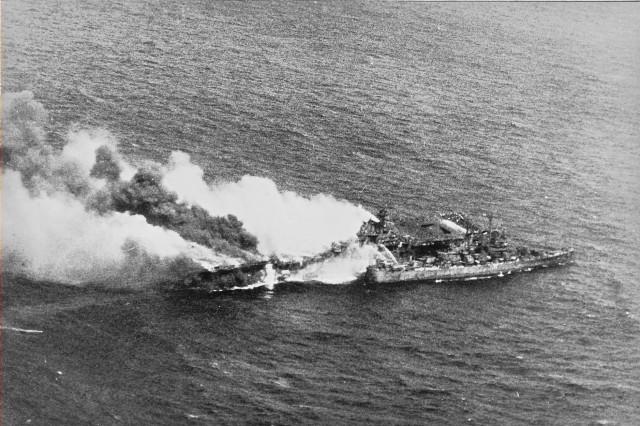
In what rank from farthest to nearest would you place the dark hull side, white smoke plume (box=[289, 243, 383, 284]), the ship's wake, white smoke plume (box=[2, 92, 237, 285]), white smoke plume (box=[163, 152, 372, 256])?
1. white smoke plume (box=[163, 152, 372, 256])
2. the dark hull side
3. white smoke plume (box=[289, 243, 383, 284])
4. the ship's wake
5. white smoke plume (box=[2, 92, 237, 285])

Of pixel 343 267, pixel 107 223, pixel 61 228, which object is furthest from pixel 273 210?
pixel 61 228

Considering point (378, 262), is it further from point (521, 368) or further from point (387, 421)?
point (387, 421)

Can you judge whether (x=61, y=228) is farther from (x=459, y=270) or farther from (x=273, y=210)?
(x=459, y=270)

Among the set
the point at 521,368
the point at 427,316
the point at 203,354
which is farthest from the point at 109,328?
the point at 521,368

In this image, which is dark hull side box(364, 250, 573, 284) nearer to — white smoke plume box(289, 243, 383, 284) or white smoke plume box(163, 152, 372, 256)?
white smoke plume box(289, 243, 383, 284)

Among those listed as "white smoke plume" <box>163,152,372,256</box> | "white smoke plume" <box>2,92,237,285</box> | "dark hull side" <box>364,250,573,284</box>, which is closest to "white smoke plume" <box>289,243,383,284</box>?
"dark hull side" <box>364,250,573,284</box>

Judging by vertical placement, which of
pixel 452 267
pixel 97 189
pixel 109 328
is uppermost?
pixel 97 189
